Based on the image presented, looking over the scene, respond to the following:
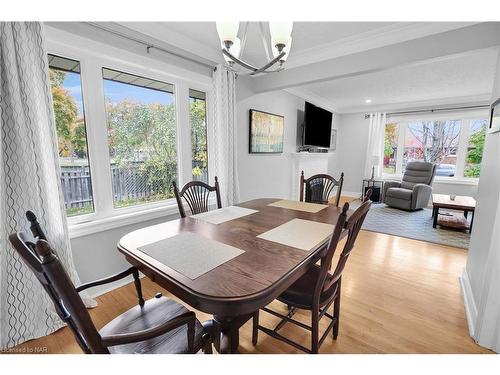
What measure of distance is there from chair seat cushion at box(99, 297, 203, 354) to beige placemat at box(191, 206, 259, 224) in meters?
0.57

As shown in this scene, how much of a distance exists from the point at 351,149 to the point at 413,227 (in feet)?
9.87

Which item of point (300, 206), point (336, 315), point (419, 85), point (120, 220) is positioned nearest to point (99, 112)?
point (120, 220)

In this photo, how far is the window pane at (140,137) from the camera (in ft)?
7.02

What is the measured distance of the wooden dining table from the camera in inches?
31.1

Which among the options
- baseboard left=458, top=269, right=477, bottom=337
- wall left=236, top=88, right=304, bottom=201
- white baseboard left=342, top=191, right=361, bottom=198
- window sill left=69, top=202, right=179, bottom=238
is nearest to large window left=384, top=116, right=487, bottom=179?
white baseboard left=342, top=191, right=361, bottom=198

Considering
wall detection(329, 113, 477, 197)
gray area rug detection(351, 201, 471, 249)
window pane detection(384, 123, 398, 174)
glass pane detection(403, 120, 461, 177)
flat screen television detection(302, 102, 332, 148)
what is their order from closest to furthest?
→ gray area rug detection(351, 201, 471, 249)
flat screen television detection(302, 102, 332, 148)
glass pane detection(403, 120, 461, 177)
window pane detection(384, 123, 398, 174)
wall detection(329, 113, 477, 197)

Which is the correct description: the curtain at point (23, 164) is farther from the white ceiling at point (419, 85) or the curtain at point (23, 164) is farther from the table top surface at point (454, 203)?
the table top surface at point (454, 203)

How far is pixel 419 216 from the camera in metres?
4.33

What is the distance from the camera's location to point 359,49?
237 cm

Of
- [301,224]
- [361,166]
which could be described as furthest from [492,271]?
[361,166]

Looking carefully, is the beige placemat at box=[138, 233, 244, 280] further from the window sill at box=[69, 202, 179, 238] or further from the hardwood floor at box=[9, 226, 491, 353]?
the window sill at box=[69, 202, 179, 238]
